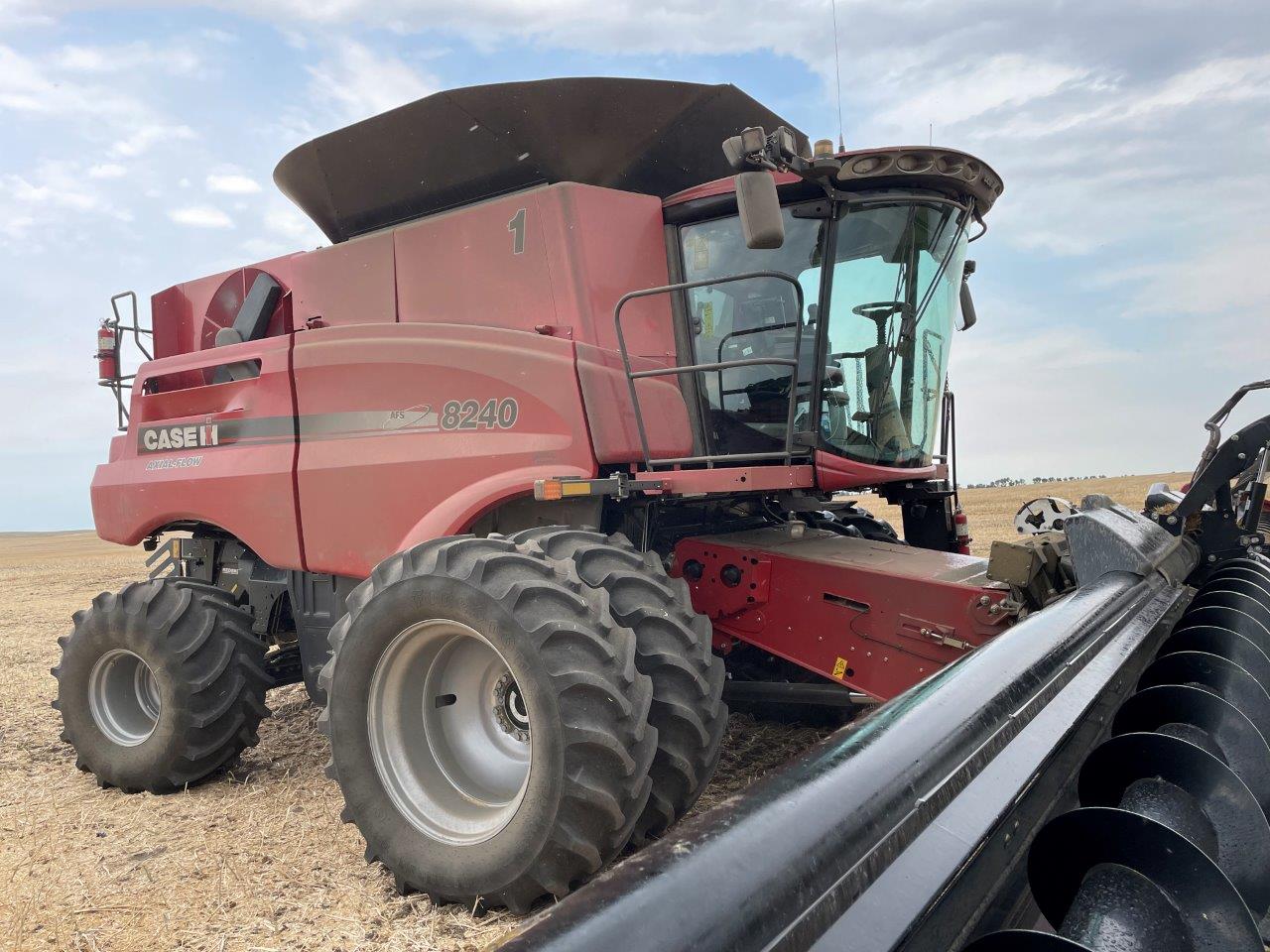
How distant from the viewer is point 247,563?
4.95 m

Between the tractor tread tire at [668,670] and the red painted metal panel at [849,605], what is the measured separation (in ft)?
2.38

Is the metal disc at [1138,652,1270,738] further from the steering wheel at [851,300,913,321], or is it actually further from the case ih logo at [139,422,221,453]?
the case ih logo at [139,422,221,453]

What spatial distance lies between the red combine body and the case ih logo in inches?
0.7

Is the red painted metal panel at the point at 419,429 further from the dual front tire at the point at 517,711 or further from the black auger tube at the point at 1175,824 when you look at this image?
the black auger tube at the point at 1175,824

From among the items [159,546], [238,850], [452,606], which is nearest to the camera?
[452,606]

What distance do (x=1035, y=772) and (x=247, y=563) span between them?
4.47 meters

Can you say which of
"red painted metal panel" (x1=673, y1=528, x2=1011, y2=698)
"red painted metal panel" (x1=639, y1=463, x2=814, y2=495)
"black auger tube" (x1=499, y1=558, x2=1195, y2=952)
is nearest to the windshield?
"red painted metal panel" (x1=639, y1=463, x2=814, y2=495)

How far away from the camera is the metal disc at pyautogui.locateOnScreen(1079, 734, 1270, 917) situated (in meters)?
1.67

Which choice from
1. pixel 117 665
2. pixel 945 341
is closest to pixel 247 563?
pixel 117 665

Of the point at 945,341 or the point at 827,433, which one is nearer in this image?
the point at 827,433

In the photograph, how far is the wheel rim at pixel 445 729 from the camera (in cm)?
313

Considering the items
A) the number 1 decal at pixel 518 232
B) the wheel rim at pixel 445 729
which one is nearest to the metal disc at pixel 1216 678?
the wheel rim at pixel 445 729

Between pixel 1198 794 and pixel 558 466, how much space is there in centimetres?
241

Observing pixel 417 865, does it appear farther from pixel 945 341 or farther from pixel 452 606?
pixel 945 341
